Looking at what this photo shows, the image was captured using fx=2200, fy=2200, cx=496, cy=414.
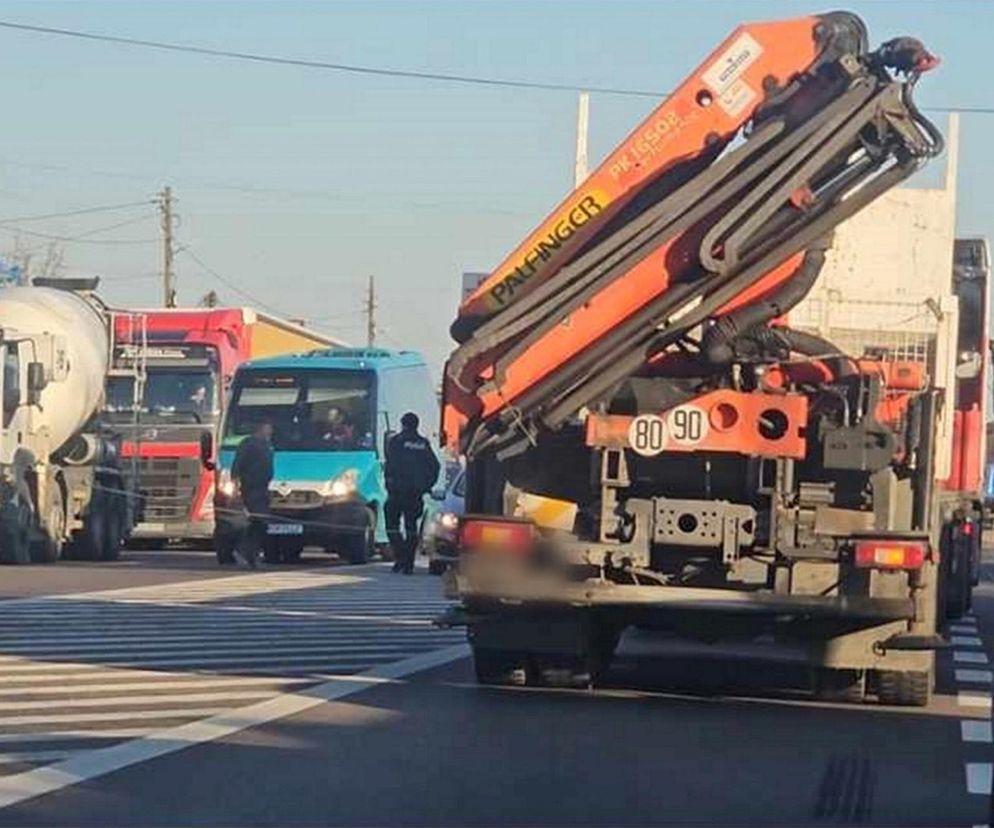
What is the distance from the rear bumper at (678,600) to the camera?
12609 millimetres

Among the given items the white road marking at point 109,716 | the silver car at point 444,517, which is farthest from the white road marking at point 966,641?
the white road marking at point 109,716

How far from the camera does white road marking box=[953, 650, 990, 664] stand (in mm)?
17928

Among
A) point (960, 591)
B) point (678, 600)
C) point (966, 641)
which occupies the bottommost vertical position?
point (966, 641)

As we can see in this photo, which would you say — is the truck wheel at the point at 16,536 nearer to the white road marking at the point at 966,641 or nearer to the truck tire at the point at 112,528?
the truck tire at the point at 112,528

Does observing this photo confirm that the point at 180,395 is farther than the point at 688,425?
Yes

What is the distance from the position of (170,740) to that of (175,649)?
16.0ft

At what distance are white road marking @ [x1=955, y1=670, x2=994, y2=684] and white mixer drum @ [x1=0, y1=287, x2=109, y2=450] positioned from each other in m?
16.5

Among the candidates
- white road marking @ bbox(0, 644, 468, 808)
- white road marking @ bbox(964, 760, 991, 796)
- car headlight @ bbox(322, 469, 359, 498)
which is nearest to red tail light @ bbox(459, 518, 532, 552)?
white road marking @ bbox(0, 644, 468, 808)

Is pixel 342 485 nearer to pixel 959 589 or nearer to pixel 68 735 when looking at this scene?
pixel 959 589

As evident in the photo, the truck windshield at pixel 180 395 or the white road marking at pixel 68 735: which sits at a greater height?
the truck windshield at pixel 180 395

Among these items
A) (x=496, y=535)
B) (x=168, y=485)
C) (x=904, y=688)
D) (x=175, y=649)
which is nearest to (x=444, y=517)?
(x=175, y=649)

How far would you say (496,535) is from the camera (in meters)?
13.2

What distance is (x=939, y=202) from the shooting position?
15156 millimetres

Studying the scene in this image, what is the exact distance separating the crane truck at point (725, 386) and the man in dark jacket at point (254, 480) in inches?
632
